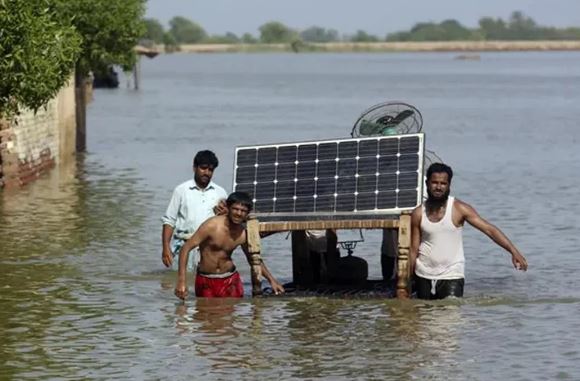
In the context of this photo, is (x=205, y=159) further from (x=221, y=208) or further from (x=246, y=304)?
(x=246, y=304)

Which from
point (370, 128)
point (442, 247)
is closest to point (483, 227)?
point (442, 247)

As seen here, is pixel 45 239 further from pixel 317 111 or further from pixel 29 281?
pixel 317 111

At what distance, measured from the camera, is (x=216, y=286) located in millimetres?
14430

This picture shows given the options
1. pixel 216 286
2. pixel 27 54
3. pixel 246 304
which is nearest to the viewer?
pixel 216 286

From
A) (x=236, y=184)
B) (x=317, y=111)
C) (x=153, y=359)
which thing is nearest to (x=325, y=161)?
(x=236, y=184)

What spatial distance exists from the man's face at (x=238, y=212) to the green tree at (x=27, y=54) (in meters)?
4.59

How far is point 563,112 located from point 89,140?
2505 centimetres

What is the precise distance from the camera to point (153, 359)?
12.7 meters

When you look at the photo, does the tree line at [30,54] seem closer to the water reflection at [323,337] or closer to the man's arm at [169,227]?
the man's arm at [169,227]

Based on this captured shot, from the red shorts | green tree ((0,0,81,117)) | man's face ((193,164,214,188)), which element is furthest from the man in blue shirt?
green tree ((0,0,81,117))

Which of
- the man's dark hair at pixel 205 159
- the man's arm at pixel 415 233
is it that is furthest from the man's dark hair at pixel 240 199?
the man's arm at pixel 415 233

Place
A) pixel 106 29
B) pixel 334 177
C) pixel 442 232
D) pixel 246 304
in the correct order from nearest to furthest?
pixel 442 232, pixel 334 177, pixel 246 304, pixel 106 29

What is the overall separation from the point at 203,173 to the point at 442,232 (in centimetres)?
226

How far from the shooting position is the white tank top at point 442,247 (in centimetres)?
1380
